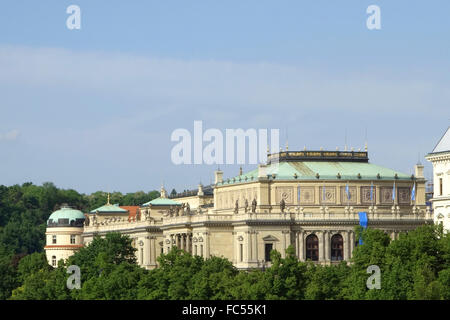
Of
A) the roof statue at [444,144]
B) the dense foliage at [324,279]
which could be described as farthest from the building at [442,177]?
the dense foliage at [324,279]

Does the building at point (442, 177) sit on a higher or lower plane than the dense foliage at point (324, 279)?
higher

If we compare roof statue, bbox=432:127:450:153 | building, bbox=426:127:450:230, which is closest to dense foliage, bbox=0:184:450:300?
building, bbox=426:127:450:230

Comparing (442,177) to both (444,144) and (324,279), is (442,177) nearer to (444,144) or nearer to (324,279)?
(444,144)

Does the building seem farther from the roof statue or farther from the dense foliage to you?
the dense foliage

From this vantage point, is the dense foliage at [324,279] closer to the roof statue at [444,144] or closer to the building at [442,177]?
the building at [442,177]

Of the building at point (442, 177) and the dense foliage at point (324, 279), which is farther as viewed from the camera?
the building at point (442, 177)

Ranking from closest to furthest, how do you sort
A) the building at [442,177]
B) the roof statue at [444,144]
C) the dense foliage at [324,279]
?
1. the dense foliage at [324,279]
2. the building at [442,177]
3. the roof statue at [444,144]

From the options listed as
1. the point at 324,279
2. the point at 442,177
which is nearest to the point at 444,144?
the point at 442,177

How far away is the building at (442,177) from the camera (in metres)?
180

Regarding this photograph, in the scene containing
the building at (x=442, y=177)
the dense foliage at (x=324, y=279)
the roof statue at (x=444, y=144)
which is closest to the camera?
the dense foliage at (x=324, y=279)
